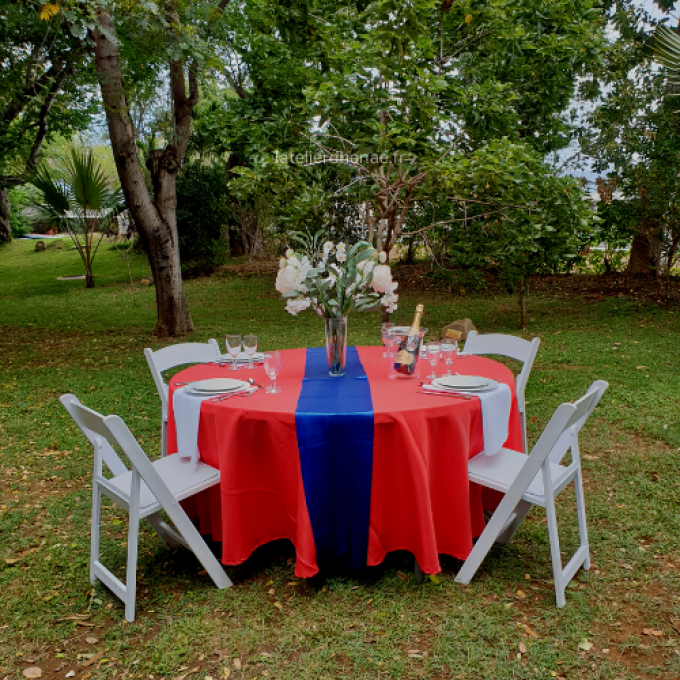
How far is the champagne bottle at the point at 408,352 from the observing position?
287cm

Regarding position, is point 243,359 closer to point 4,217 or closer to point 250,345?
point 250,345

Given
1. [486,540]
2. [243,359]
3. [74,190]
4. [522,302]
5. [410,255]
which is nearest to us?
[486,540]

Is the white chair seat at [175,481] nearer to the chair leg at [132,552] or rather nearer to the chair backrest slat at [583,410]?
the chair leg at [132,552]

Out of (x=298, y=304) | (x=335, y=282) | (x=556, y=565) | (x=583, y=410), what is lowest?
(x=556, y=565)

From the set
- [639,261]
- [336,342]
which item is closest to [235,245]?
[639,261]

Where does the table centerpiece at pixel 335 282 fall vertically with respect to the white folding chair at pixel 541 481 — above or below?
above

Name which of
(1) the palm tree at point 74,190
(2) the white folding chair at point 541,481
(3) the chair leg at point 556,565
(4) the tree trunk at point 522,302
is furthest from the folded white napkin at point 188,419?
(1) the palm tree at point 74,190

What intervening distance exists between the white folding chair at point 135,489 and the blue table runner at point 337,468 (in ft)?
1.57

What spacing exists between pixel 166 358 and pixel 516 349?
201cm

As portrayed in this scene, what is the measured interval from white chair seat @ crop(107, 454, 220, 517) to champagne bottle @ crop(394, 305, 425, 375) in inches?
39.2

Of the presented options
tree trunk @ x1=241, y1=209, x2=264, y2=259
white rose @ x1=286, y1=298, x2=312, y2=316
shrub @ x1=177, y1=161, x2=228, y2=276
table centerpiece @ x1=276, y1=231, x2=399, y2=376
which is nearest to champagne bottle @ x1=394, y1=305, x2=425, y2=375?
table centerpiece @ x1=276, y1=231, x2=399, y2=376

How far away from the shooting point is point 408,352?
288 cm

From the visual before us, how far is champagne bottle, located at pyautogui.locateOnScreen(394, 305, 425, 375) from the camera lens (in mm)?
2869

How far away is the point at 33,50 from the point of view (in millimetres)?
8641
